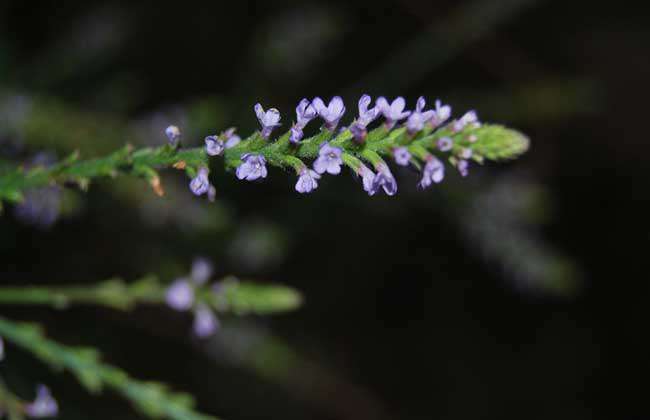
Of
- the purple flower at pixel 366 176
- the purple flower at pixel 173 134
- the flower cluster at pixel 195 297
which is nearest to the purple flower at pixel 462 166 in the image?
the purple flower at pixel 366 176

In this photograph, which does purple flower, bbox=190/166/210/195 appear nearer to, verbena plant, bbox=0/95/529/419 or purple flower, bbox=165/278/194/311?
verbena plant, bbox=0/95/529/419

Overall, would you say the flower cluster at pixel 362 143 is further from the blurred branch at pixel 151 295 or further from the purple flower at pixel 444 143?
the blurred branch at pixel 151 295

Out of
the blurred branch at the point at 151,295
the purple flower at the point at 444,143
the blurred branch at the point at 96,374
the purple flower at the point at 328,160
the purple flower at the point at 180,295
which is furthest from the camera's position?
the purple flower at the point at 180,295

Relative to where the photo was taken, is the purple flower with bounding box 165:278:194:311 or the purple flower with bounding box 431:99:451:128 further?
the purple flower with bounding box 165:278:194:311

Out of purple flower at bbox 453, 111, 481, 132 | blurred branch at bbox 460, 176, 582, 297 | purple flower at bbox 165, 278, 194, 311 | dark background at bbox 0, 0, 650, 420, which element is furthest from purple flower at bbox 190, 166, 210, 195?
blurred branch at bbox 460, 176, 582, 297

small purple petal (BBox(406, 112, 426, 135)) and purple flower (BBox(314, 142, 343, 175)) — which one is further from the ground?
small purple petal (BBox(406, 112, 426, 135))

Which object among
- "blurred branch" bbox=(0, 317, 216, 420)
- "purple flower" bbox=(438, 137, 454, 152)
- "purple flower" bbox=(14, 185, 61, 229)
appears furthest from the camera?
"purple flower" bbox=(14, 185, 61, 229)
